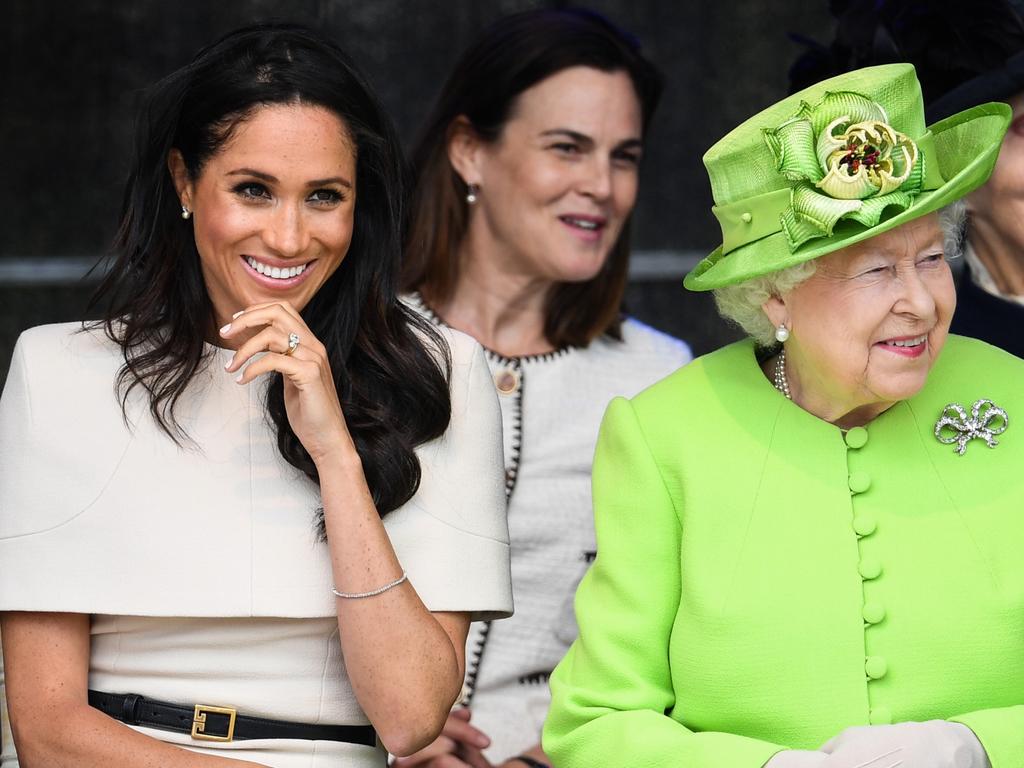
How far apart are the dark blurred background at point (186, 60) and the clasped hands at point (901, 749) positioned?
2.65 m

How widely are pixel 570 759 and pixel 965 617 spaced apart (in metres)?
0.71

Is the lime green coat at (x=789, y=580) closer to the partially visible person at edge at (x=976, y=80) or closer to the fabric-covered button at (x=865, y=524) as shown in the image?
the fabric-covered button at (x=865, y=524)

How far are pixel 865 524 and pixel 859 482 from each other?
0.08 meters

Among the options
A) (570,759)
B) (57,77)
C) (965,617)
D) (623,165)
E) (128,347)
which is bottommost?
(570,759)

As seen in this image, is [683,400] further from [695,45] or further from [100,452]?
[695,45]

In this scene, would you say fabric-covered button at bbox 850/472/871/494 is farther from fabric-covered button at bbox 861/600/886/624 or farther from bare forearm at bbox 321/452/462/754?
bare forearm at bbox 321/452/462/754

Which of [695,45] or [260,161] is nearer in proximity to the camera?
[260,161]

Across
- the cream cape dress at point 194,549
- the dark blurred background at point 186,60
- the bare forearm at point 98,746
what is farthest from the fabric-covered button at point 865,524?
the dark blurred background at point 186,60

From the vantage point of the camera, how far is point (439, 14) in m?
4.98

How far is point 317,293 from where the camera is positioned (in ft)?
10.5

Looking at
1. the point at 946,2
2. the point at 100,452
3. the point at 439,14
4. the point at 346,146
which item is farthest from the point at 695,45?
the point at 100,452

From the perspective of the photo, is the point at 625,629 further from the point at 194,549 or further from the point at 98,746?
the point at 98,746

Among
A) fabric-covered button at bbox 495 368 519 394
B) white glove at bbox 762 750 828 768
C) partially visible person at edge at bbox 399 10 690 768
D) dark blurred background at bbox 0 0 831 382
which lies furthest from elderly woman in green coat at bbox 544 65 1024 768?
dark blurred background at bbox 0 0 831 382

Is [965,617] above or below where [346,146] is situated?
below
